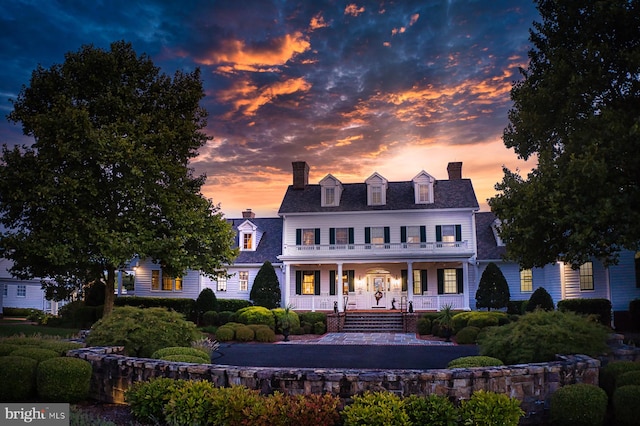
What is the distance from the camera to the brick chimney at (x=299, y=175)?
132 feet

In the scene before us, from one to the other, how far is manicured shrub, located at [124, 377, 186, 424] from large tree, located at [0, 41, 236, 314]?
12.5m

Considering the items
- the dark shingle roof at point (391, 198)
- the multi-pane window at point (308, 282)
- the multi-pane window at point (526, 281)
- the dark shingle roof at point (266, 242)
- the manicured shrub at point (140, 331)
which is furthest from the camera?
the dark shingle roof at point (266, 242)

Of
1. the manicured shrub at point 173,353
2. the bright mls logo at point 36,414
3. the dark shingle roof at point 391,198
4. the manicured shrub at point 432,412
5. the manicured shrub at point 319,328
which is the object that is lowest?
the manicured shrub at point 319,328

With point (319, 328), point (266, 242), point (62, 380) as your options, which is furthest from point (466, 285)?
point (62, 380)

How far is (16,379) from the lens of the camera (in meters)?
11.2

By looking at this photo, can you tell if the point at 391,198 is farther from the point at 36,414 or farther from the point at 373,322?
the point at 36,414

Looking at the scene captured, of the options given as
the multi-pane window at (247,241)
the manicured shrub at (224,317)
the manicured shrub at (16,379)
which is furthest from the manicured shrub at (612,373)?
the multi-pane window at (247,241)

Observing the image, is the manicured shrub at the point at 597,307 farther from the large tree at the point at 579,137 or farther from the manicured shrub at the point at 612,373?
the manicured shrub at the point at 612,373

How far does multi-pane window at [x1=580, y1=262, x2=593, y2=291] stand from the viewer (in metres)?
28.9

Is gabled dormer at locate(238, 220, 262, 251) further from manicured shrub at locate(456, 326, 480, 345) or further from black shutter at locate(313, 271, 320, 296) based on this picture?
manicured shrub at locate(456, 326, 480, 345)

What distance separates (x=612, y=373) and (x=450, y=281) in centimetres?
2473

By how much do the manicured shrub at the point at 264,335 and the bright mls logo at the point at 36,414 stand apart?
52.4ft

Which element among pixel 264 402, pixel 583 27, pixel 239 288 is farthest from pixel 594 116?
pixel 239 288

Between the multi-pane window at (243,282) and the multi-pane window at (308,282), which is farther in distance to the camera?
the multi-pane window at (243,282)
